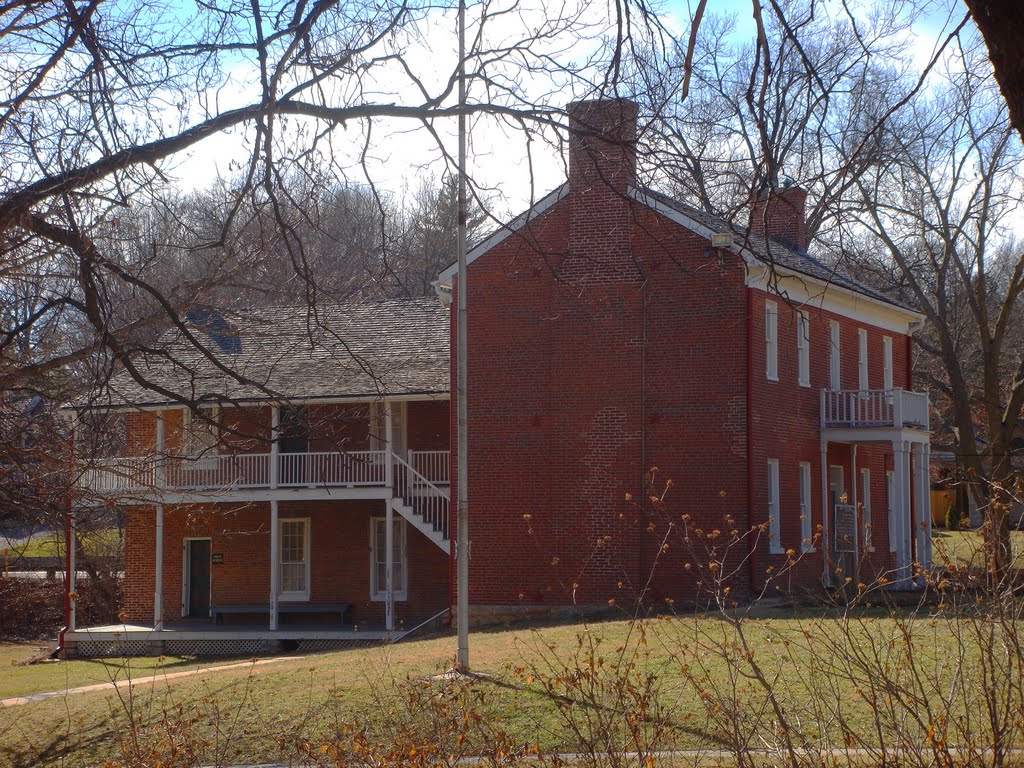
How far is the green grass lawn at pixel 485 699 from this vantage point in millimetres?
10078

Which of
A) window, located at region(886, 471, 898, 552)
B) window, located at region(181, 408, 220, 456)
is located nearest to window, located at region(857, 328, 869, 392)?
window, located at region(886, 471, 898, 552)

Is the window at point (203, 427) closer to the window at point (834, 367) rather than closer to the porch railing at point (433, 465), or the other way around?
the porch railing at point (433, 465)

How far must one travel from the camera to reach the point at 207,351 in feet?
28.2

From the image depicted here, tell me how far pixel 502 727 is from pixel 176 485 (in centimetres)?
1996

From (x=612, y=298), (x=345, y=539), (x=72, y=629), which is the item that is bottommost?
(x=72, y=629)

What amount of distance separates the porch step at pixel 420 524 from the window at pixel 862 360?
11414 mm

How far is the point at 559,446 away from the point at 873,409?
881 centimetres

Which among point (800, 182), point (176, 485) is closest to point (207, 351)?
point (800, 182)

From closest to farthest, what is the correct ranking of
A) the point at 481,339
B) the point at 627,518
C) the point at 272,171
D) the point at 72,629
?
the point at 272,171, the point at 627,518, the point at 481,339, the point at 72,629

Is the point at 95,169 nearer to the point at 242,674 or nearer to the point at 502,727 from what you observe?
the point at 502,727

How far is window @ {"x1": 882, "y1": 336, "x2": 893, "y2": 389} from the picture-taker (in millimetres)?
33219

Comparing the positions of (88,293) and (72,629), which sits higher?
(88,293)

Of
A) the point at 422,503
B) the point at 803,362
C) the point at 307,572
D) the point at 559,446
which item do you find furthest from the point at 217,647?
the point at 803,362

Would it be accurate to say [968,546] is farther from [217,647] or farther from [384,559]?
[217,647]
